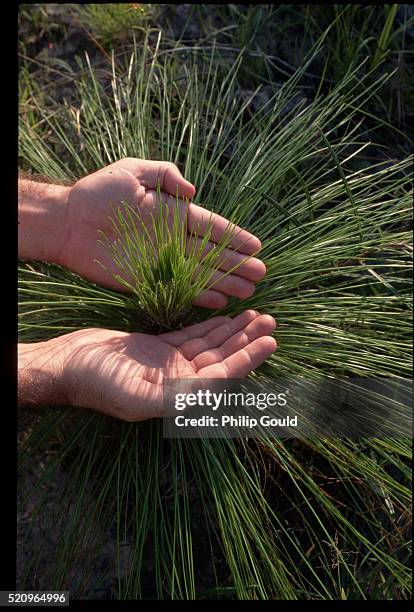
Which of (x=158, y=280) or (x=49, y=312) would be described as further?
(x=49, y=312)

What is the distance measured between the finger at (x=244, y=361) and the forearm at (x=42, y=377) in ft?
0.86

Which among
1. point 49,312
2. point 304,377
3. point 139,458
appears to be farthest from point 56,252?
point 304,377

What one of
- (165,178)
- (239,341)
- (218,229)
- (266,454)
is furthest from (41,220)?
(266,454)

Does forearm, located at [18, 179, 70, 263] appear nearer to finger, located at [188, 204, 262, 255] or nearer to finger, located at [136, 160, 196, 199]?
finger, located at [136, 160, 196, 199]

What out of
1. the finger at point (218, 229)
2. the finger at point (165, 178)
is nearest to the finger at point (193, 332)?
the finger at point (218, 229)

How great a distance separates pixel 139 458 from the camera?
122 cm

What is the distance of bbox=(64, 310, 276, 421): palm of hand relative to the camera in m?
1.08

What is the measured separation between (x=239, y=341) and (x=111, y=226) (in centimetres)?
38

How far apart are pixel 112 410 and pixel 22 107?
926 millimetres

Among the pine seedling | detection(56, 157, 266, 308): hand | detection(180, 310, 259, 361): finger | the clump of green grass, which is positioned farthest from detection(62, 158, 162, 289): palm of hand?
the clump of green grass

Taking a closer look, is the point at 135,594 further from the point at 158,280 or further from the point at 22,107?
the point at 22,107

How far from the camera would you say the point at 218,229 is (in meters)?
1.21

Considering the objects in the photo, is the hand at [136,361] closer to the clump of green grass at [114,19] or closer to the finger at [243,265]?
the finger at [243,265]

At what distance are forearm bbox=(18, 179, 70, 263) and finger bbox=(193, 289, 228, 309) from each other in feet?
1.12
